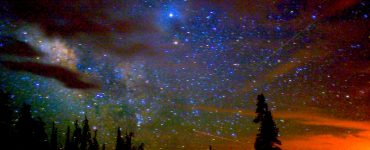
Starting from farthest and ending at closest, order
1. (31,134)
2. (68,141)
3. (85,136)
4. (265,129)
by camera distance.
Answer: (68,141) < (85,136) < (31,134) < (265,129)

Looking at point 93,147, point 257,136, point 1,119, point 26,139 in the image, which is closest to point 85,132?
point 93,147

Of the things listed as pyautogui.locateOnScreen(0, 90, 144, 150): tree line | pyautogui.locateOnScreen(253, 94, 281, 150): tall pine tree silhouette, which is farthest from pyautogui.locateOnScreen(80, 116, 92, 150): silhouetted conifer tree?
pyautogui.locateOnScreen(253, 94, 281, 150): tall pine tree silhouette

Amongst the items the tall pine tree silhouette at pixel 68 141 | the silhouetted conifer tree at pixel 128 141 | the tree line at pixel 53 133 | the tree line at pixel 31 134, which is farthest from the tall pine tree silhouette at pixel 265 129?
the tall pine tree silhouette at pixel 68 141

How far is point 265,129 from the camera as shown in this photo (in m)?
22.5

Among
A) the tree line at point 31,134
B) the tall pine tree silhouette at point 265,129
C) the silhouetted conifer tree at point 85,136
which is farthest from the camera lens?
the silhouetted conifer tree at point 85,136

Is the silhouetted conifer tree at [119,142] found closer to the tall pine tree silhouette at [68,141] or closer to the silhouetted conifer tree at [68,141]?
the tall pine tree silhouette at [68,141]

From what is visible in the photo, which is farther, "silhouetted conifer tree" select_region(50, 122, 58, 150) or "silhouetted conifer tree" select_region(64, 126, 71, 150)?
"silhouetted conifer tree" select_region(64, 126, 71, 150)

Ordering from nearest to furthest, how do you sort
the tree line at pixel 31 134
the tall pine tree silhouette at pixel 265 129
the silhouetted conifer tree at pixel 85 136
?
the tall pine tree silhouette at pixel 265 129, the tree line at pixel 31 134, the silhouetted conifer tree at pixel 85 136

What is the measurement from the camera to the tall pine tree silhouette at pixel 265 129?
22.1 metres

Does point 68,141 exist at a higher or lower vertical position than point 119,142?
lower

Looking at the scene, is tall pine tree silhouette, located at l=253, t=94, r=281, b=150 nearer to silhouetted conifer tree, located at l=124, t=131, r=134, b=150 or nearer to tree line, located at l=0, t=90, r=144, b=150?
tree line, located at l=0, t=90, r=144, b=150

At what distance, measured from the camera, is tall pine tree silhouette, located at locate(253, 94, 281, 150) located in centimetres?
2211

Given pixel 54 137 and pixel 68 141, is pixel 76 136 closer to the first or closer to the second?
pixel 68 141

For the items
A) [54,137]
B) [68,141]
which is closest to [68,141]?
[68,141]
